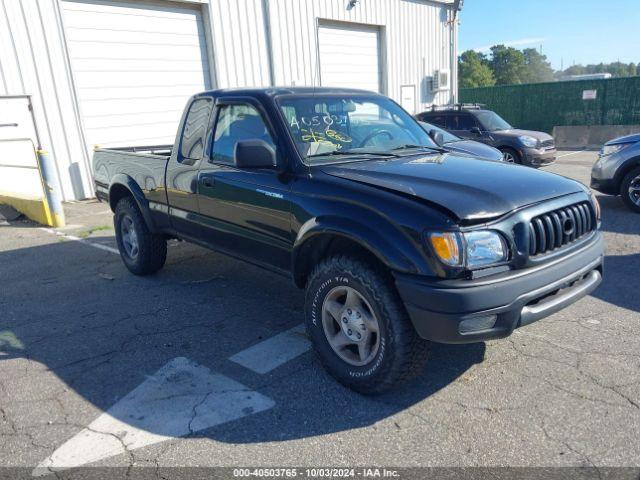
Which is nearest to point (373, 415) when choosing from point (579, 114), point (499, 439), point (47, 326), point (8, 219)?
point (499, 439)

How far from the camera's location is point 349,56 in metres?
15.6

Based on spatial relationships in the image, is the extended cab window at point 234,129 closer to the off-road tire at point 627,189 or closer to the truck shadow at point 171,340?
the truck shadow at point 171,340

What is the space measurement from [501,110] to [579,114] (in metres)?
3.46

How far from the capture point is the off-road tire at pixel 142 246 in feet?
17.7

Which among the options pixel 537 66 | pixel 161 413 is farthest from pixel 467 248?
pixel 537 66

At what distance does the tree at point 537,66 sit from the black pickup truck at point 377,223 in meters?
92.9

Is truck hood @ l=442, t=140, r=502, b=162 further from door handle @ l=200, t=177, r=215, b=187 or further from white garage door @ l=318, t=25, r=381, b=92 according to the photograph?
white garage door @ l=318, t=25, r=381, b=92

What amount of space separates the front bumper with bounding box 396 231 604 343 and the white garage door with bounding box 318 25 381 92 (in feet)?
40.4

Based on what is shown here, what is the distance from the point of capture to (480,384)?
127 inches

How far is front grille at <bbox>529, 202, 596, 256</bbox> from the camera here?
2.88 m

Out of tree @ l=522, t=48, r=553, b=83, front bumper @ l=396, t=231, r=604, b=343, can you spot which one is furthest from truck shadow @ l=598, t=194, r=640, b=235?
tree @ l=522, t=48, r=553, b=83

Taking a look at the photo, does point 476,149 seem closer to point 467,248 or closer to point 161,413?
point 467,248

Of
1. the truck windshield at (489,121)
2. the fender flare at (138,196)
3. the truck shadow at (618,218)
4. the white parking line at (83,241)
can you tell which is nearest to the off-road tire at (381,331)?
the fender flare at (138,196)

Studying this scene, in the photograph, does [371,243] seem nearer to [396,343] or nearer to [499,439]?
[396,343]
